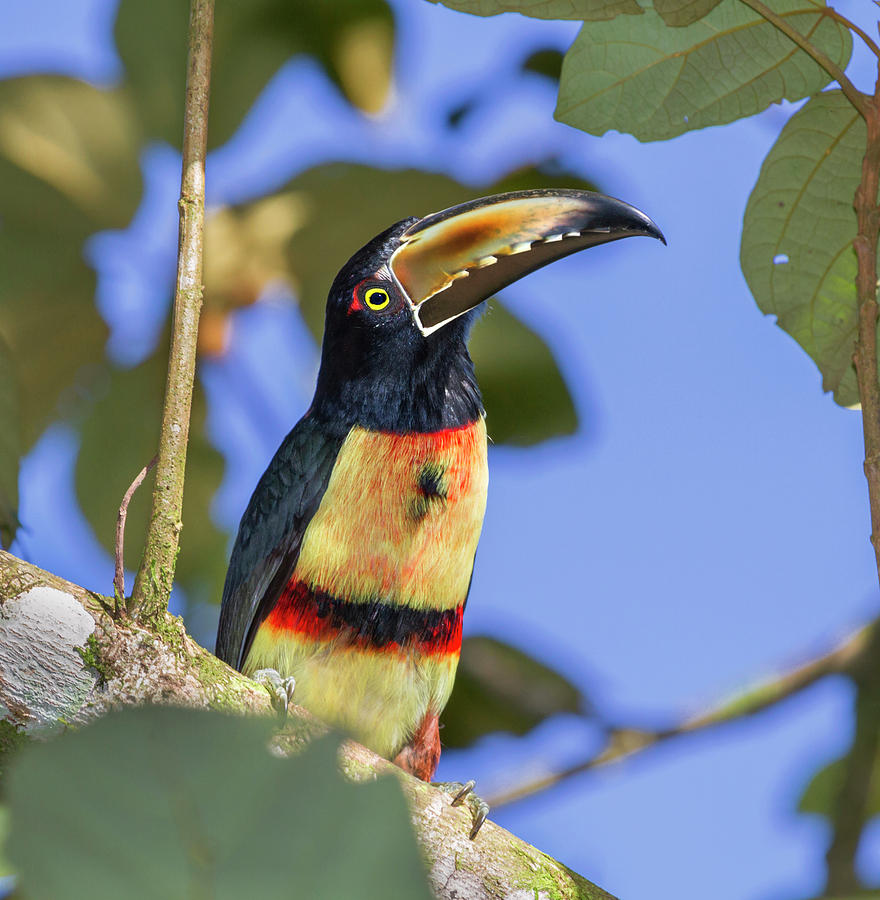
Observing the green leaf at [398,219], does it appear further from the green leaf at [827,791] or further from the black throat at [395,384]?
the green leaf at [827,791]

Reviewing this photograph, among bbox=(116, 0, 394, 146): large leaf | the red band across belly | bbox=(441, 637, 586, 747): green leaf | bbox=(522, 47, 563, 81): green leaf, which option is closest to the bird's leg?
the red band across belly

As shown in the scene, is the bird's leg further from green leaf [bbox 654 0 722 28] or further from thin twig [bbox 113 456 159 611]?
green leaf [bbox 654 0 722 28]

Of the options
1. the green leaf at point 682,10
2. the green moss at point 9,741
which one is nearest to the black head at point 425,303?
the green leaf at point 682,10

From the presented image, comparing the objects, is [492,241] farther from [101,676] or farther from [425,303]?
[101,676]

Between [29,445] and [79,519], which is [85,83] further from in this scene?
[79,519]

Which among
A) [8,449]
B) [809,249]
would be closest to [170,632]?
[8,449]

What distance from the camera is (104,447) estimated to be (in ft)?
11.9

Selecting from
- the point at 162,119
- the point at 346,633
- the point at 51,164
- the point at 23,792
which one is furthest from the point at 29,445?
the point at 23,792

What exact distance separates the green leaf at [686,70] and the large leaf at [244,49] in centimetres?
164

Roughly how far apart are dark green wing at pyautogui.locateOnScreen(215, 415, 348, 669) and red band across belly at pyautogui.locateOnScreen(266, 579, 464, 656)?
0.06 m

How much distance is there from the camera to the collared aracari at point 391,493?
102 inches

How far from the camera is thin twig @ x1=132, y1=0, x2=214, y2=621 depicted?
1612 mm

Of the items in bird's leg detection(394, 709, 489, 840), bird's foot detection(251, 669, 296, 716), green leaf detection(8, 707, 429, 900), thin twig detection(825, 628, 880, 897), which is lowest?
green leaf detection(8, 707, 429, 900)

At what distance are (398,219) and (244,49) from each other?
81cm
